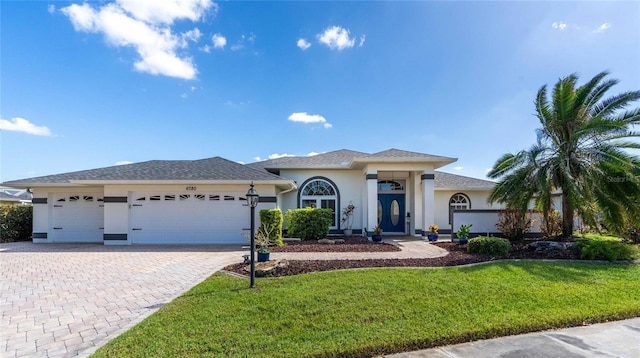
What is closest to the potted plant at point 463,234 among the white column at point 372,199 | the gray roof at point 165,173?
the white column at point 372,199

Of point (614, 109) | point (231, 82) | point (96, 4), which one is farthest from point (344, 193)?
point (96, 4)

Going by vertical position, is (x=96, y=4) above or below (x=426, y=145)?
above

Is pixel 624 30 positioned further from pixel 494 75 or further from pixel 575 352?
pixel 575 352

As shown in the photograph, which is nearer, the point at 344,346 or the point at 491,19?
the point at 344,346

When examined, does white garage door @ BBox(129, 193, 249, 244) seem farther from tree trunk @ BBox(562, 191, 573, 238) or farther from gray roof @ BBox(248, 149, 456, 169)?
tree trunk @ BBox(562, 191, 573, 238)

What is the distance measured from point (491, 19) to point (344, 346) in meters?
11.4

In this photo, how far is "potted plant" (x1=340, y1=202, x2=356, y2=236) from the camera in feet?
51.3

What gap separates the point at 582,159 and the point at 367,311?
9.47 metres

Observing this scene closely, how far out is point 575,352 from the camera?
11.8 feet

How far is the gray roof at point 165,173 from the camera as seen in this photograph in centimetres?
1307

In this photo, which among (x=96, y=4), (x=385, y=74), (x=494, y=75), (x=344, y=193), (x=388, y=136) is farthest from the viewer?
(x=388, y=136)

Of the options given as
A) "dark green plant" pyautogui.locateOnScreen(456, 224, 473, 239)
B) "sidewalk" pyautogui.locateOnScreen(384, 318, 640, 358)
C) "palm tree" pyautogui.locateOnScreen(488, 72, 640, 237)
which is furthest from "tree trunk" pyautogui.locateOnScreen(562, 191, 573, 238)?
"sidewalk" pyautogui.locateOnScreen(384, 318, 640, 358)

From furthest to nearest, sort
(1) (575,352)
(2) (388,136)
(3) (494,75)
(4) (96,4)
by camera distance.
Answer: (2) (388,136)
(3) (494,75)
(4) (96,4)
(1) (575,352)

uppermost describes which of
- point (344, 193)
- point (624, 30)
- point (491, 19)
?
point (491, 19)
